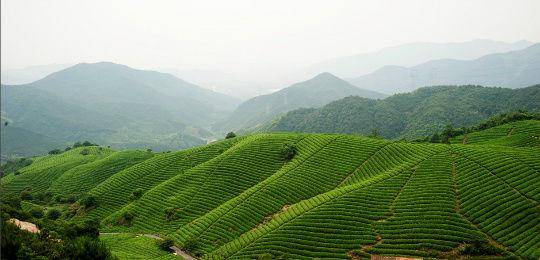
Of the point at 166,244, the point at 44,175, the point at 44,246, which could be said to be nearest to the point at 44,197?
the point at 44,175

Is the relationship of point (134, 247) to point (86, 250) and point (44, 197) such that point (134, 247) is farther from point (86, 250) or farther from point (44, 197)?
point (44, 197)

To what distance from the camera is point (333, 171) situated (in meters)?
74.0

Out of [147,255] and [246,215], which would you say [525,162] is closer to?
[246,215]

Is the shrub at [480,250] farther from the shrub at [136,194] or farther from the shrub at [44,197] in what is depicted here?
the shrub at [44,197]

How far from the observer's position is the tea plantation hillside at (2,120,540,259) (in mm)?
49719

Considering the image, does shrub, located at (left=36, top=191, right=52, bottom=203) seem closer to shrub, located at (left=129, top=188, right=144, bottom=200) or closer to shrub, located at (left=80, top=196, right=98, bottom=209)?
shrub, located at (left=80, top=196, right=98, bottom=209)

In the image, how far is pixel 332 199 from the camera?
5984cm

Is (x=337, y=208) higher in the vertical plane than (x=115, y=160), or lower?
higher

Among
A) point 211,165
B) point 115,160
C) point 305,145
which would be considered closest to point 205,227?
point 211,165

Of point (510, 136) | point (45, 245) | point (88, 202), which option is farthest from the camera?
point (510, 136)

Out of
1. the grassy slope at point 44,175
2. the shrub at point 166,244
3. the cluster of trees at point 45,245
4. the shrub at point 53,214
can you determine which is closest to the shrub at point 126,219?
the shrub at point 166,244

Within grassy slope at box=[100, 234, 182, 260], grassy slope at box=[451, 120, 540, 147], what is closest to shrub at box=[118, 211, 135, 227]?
grassy slope at box=[100, 234, 182, 260]

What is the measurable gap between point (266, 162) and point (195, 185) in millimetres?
15434

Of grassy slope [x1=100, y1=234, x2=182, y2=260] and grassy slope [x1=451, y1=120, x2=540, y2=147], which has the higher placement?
grassy slope [x1=451, y1=120, x2=540, y2=147]
